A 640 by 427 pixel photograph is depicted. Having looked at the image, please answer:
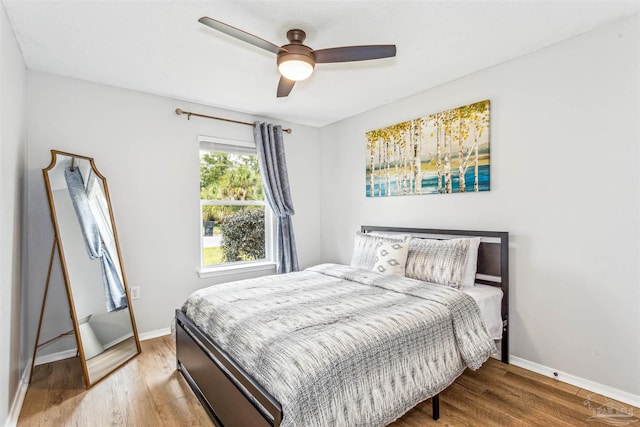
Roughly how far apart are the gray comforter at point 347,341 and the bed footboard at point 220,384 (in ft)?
0.15

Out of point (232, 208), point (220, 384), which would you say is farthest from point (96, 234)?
point (220, 384)

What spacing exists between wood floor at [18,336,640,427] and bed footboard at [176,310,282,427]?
126mm

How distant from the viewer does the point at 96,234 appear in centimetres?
273

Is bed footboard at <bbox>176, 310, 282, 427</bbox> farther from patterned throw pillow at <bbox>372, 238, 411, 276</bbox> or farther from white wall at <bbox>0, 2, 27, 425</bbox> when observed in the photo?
patterned throw pillow at <bbox>372, 238, 411, 276</bbox>

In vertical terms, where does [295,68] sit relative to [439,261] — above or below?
above

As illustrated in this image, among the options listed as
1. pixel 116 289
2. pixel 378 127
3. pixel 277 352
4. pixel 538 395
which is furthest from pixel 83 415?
pixel 378 127

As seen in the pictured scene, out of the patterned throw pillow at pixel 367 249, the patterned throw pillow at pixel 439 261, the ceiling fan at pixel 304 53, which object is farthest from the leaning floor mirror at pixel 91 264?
the patterned throw pillow at pixel 439 261

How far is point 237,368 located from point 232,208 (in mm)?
2560

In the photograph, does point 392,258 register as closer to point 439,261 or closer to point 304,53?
point 439,261

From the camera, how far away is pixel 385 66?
2.75m

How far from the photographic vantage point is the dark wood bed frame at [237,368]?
1529 mm

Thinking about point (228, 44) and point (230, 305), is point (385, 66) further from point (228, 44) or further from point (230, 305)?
point (230, 305)

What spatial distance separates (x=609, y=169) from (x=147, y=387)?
3.56m

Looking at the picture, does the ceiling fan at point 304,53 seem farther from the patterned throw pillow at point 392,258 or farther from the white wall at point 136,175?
the white wall at point 136,175
